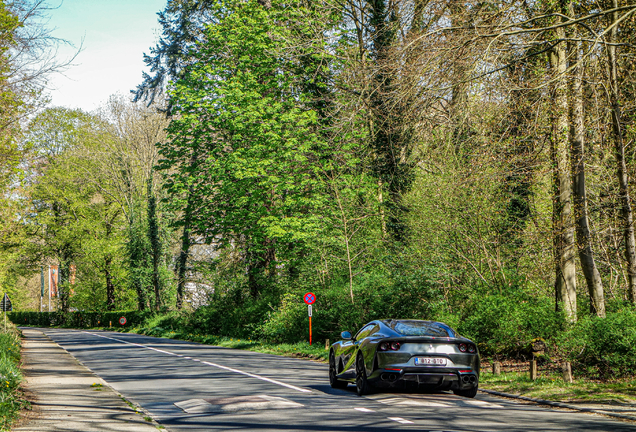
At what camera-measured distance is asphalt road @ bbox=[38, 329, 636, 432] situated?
8.17 m

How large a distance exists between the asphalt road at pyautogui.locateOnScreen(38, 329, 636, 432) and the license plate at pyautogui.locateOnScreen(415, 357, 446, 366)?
2.00 ft

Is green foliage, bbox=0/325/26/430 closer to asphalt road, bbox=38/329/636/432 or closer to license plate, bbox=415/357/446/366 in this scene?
asphalt road, bbox=38/329/636/432

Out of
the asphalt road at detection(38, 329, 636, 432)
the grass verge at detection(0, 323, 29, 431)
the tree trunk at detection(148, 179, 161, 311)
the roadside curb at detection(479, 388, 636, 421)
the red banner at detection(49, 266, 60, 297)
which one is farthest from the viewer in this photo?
the red banner at detection(49, 266, 60, 297)

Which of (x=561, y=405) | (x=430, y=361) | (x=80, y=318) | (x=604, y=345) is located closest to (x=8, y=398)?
(x=430, y=361)

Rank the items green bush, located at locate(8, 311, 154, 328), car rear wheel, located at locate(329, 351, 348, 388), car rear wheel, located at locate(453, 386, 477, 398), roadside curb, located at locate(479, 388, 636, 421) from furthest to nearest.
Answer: green bush, located at locate(8, 311, 154, 328)
car rear wheel, located at locate(329, 351, 348, 388)
car rear wheel, located at locate(453, 386, 477, 398)
roadside curb, located at locate(479, 388, 636, 421)

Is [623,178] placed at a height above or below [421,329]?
above

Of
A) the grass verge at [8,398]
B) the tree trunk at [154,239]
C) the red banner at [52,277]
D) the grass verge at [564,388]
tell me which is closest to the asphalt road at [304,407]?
the grass verge at [564,388]

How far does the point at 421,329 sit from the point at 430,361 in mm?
860

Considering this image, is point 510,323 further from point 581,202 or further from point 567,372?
point 567,372

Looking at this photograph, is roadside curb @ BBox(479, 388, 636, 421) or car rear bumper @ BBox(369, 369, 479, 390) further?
car rear bumper @ BBox(369, 369, 479, 390)

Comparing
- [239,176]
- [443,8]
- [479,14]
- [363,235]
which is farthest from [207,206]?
[479,14]

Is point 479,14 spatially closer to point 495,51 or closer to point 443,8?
point 495,51

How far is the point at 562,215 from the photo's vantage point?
15375 millimetres

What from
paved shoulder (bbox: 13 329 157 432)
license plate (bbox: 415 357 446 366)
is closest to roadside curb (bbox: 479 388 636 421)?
license plate (bbox: 415 357 446 366)
